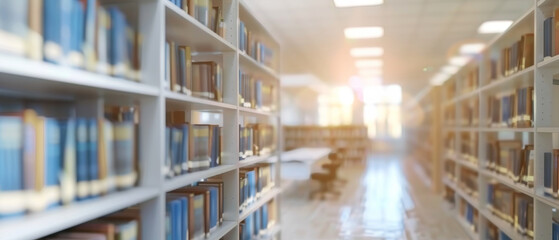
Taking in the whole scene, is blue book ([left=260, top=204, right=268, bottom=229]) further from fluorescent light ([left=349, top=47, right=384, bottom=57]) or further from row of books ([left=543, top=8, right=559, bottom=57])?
fluorescent light ([left=349, top=47, right=384, bottom=57])

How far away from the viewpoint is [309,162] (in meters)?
6.48

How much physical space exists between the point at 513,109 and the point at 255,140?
2.23 m

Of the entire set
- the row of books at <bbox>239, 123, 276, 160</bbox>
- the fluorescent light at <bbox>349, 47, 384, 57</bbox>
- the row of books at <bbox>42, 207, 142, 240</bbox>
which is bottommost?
the row of books at <bbox>42, 207, 142, 240</bbox>

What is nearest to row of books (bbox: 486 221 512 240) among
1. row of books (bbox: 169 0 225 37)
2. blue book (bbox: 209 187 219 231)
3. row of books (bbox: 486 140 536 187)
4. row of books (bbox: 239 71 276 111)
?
row of books (bbox: 486 140 536 187)

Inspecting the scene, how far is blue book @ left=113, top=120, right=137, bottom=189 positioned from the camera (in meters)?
1.61

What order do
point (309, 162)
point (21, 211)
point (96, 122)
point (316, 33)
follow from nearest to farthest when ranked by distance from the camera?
1. point (21, 211)
2. point (96, 122)
3. point (309, 162)
4. point (316, 33)

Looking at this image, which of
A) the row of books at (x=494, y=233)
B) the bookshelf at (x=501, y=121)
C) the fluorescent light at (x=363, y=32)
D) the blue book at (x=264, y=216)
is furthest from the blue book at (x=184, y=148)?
the fluorescent light at (x=363, y=32)

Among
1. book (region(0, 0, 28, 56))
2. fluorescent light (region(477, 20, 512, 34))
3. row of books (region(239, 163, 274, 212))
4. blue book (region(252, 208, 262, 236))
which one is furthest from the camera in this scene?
fluorescent light (region(477, 20, 512, 34))

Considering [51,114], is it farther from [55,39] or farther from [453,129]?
[453,129]

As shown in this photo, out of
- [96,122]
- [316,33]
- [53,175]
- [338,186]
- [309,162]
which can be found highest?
[316,33]

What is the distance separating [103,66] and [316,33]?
5.97 meters

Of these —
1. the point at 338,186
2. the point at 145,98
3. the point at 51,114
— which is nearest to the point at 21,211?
the point at 145,98

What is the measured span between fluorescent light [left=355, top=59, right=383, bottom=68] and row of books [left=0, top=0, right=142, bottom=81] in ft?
28.7

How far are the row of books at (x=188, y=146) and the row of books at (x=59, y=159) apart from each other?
0.27m
